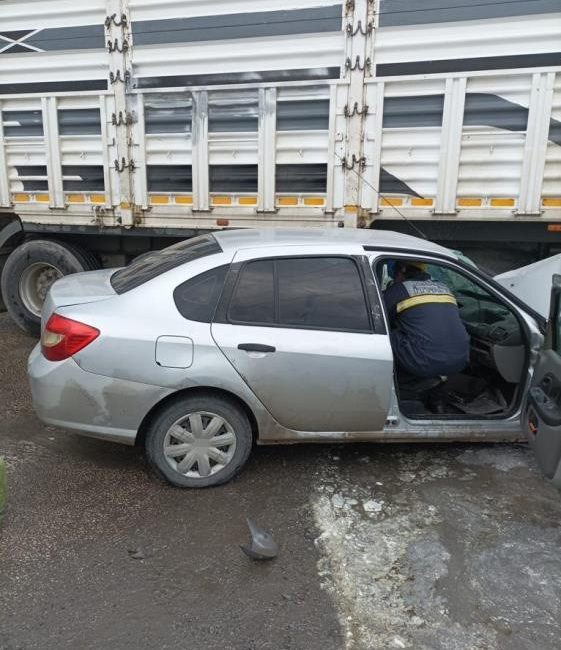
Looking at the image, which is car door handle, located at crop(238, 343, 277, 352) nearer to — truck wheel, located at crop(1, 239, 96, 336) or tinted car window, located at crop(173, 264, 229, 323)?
tinted car window, located at crop(173, 264, 229, 323)

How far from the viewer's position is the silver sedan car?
3.33m

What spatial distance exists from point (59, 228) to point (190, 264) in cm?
367

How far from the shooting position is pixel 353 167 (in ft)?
18.2

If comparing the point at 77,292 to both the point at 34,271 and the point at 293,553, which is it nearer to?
the point at 293,553

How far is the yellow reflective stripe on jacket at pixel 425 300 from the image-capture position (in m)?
3.79

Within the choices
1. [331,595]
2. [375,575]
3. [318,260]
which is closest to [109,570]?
[331,595]

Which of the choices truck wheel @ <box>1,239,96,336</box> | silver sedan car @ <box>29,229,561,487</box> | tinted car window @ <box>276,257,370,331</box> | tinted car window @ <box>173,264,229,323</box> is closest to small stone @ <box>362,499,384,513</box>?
silver sedan car @ <box>29,229,561,487</box>

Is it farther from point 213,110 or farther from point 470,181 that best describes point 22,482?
point 470,181

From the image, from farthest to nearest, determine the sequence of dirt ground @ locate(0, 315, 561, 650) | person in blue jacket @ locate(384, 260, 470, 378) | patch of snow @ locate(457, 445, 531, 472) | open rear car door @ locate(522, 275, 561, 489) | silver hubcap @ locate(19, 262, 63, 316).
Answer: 1. silver hubcap @ locate(19, 262, 63, 316)
2. patch of snow @ locate(457, 445, 531, 472)
3. person in blue jacket @ locate(384, 260, 470, 378)
4. open rear car door @ locate(522, 275, 561, 489)
5. dirt ground @ locate(0, 315, 561, 650)

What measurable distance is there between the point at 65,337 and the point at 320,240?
162 centimetres

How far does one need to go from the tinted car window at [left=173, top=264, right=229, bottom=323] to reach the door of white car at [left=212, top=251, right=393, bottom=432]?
0.06m

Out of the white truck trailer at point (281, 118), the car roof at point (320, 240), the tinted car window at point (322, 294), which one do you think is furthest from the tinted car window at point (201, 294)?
the white truck trailer at point (281, 118)

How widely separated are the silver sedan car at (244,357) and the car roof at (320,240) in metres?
0.02

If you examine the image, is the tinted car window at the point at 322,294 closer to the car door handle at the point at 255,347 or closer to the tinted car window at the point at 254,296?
the tinted car window at the point at 254,296
